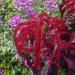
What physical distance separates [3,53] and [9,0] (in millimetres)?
1698

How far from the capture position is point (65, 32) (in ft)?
5.74

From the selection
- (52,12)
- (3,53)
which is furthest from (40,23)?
(52,12)

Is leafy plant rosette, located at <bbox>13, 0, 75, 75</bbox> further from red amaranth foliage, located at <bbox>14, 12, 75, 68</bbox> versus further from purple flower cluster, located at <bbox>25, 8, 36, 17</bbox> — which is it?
purple flower cluster, located at <bbox>25, 8, 36, 17</bbox>

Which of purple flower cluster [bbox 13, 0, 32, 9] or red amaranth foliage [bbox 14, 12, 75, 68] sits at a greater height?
red amaranth foliage [bbox 14, 12, 75, 68]

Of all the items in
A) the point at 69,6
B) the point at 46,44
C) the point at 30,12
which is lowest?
the point at 30,12

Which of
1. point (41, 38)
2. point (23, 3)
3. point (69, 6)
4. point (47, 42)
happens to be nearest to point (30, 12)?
point (23, 3)

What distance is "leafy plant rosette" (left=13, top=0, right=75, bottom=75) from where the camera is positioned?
1.50 metres

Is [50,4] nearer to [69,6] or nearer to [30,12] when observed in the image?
[30,12]

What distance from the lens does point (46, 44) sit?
1650 mm

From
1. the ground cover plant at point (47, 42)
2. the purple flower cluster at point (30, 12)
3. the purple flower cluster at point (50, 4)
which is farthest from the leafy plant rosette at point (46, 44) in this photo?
the purple flower cluster at point (50, 4)

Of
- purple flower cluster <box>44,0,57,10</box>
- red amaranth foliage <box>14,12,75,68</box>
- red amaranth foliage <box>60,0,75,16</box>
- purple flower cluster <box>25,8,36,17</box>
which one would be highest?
red amaranth foliage <box>60,0,75,16</box>

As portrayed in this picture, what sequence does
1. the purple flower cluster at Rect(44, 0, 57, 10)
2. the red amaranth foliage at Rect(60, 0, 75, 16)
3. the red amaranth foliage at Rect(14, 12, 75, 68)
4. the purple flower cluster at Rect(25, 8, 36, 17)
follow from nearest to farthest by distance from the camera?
the red amaranth foliage at Rect(14, 12, 75, 68), the red amaranth foliage at Rect(60, 0, 75, 16), the purple flower cluster at Rect(25, 8, 36, 17), the purple flower cluster at Rect(44, 0, 57, 10)

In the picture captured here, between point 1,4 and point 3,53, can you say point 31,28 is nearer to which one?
point 3,53

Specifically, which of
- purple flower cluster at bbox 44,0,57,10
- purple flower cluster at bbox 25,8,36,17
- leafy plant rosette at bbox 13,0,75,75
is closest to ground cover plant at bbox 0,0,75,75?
leafy plant rosette at bbox 13,0,75,75
